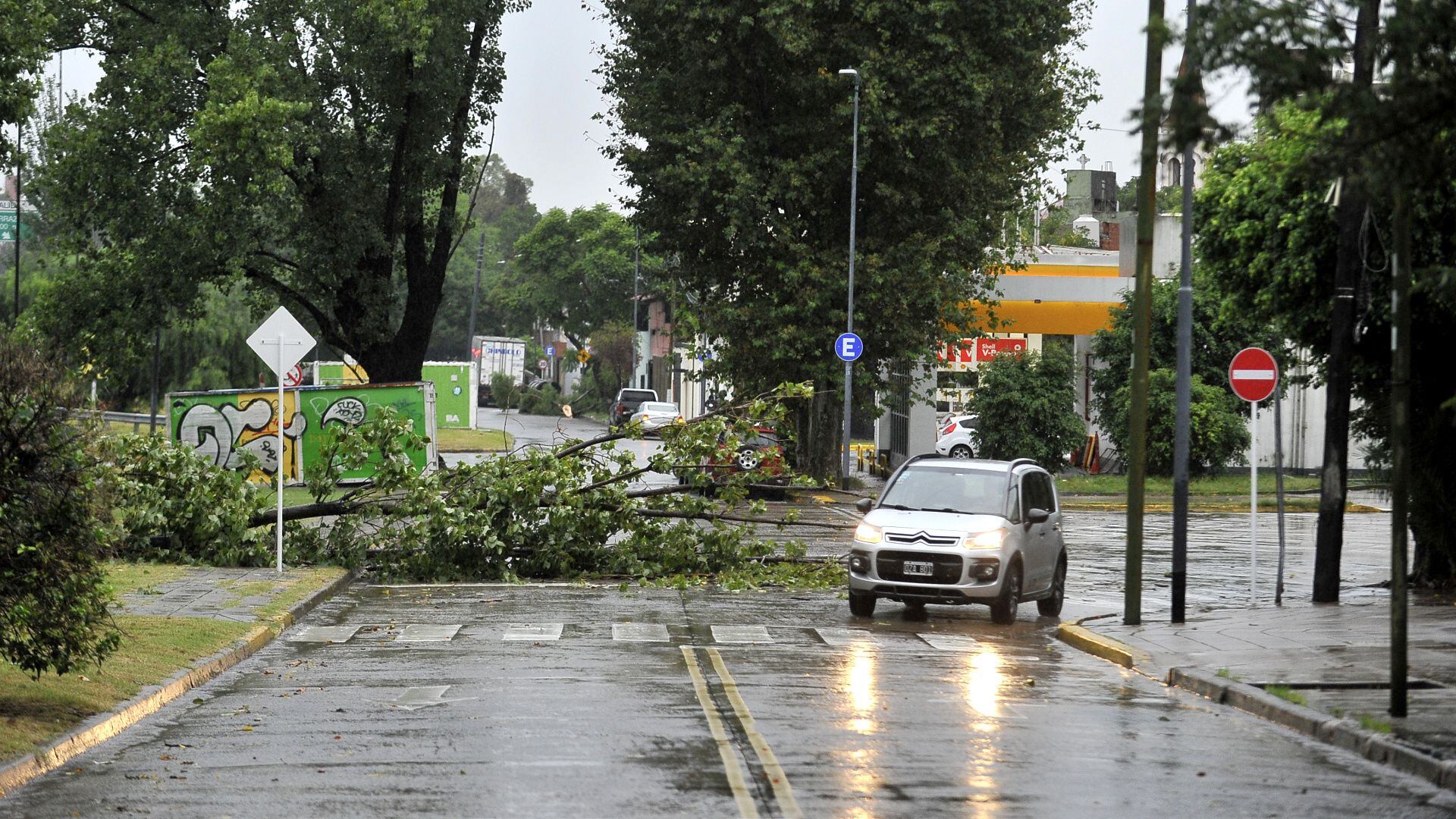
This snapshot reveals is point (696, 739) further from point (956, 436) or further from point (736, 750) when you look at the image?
point (956, 436)

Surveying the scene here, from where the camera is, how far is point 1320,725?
1088 centimetres

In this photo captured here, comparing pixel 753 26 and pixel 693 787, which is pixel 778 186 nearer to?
pixel 753 26

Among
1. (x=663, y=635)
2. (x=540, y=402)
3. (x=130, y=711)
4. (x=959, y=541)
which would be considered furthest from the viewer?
(x=540, y=402)

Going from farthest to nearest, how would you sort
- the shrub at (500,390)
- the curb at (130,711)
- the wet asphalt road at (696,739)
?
the shrub at (500,390)
the curb at (130,711)
the wet asphalt road at (696,739)

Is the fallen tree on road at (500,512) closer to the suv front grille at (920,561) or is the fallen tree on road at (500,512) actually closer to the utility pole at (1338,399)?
the suv front grille at (920,561)

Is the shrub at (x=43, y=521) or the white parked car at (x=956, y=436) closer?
the shrub at (x=43, y=521)

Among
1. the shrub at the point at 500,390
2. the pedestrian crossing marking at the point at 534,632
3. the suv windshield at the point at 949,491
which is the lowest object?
the pedestrian crossing marking at the point at 534,632

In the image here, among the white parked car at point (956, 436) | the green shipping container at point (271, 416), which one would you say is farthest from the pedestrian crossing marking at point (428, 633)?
the white parked car at point (956, 436)

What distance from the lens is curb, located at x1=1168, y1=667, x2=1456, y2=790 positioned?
940 centimetres

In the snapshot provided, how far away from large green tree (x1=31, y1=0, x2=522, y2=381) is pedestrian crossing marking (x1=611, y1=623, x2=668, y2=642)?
63.5 ft

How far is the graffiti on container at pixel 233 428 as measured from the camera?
3531 centimetres

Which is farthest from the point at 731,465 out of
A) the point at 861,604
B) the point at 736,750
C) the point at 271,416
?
the point at 271,416

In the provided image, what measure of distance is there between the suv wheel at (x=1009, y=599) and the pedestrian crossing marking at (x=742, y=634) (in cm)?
256

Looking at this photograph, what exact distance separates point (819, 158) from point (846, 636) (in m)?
25.0
